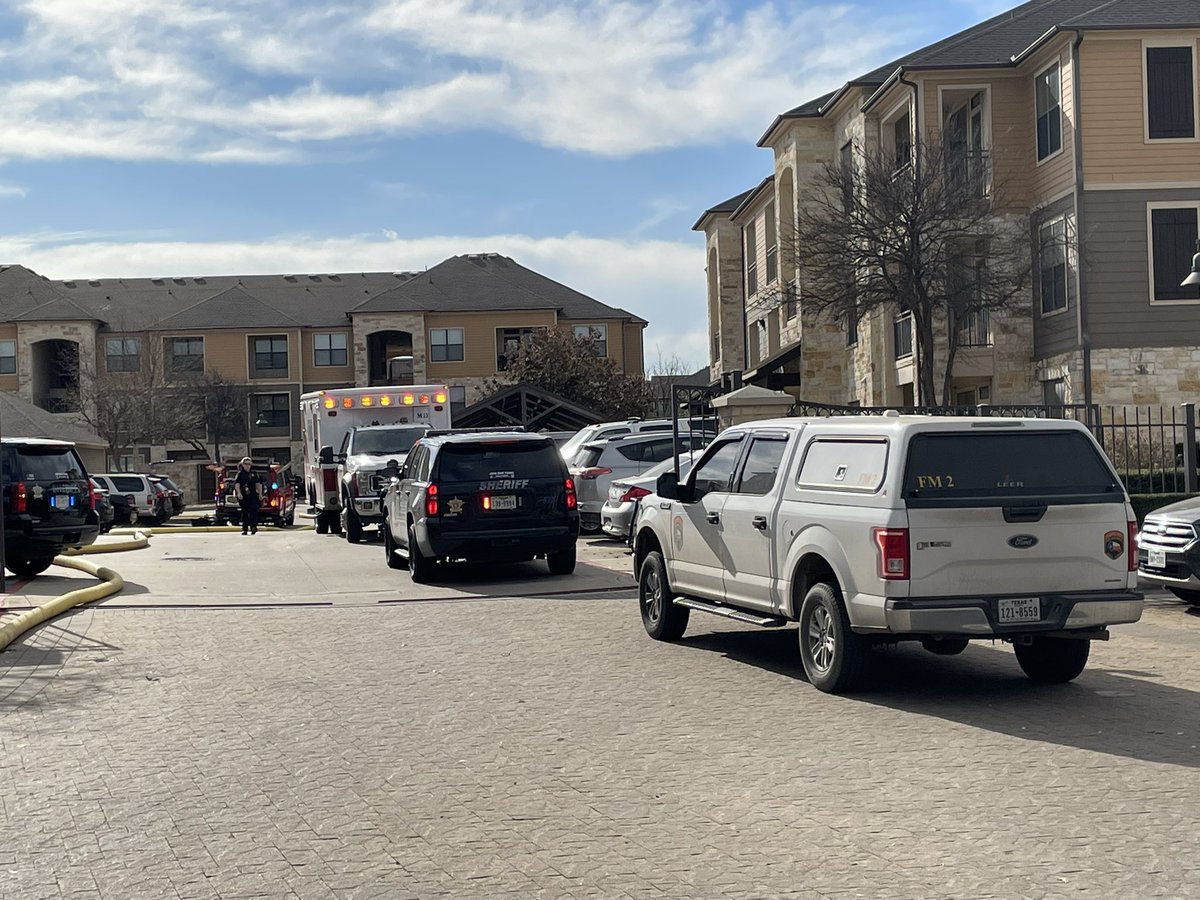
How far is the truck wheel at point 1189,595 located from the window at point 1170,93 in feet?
58.9

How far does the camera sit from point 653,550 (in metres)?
13.1

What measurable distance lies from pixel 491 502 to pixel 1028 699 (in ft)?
32.0

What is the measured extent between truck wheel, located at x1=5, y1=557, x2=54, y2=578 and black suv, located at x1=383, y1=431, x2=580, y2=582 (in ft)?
17.8

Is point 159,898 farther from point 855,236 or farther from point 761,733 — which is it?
point 855,236

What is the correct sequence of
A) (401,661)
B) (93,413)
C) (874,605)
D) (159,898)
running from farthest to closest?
(93,413) < (401,661) < (874,605) < (159,898)

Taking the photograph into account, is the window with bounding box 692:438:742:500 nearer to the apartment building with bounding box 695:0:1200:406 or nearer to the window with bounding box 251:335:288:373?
the apartment building with bounding box 695:0:1200:406

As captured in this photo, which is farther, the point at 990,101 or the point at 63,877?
the point at 990,101

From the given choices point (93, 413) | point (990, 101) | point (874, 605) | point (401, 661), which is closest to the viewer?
point (874, 605)

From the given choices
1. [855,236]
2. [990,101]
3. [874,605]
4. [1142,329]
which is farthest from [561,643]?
[990,101]

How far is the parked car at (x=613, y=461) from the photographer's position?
2484 cm

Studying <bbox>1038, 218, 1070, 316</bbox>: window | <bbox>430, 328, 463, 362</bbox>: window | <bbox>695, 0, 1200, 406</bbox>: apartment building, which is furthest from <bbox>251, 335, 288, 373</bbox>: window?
<bbox>1038, 218, 1070, 316</bbox>: window

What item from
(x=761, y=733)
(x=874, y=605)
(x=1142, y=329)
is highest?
(x=1142, y=329)

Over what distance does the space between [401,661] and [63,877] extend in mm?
6068

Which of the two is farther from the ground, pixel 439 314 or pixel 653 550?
pixel 439 314
